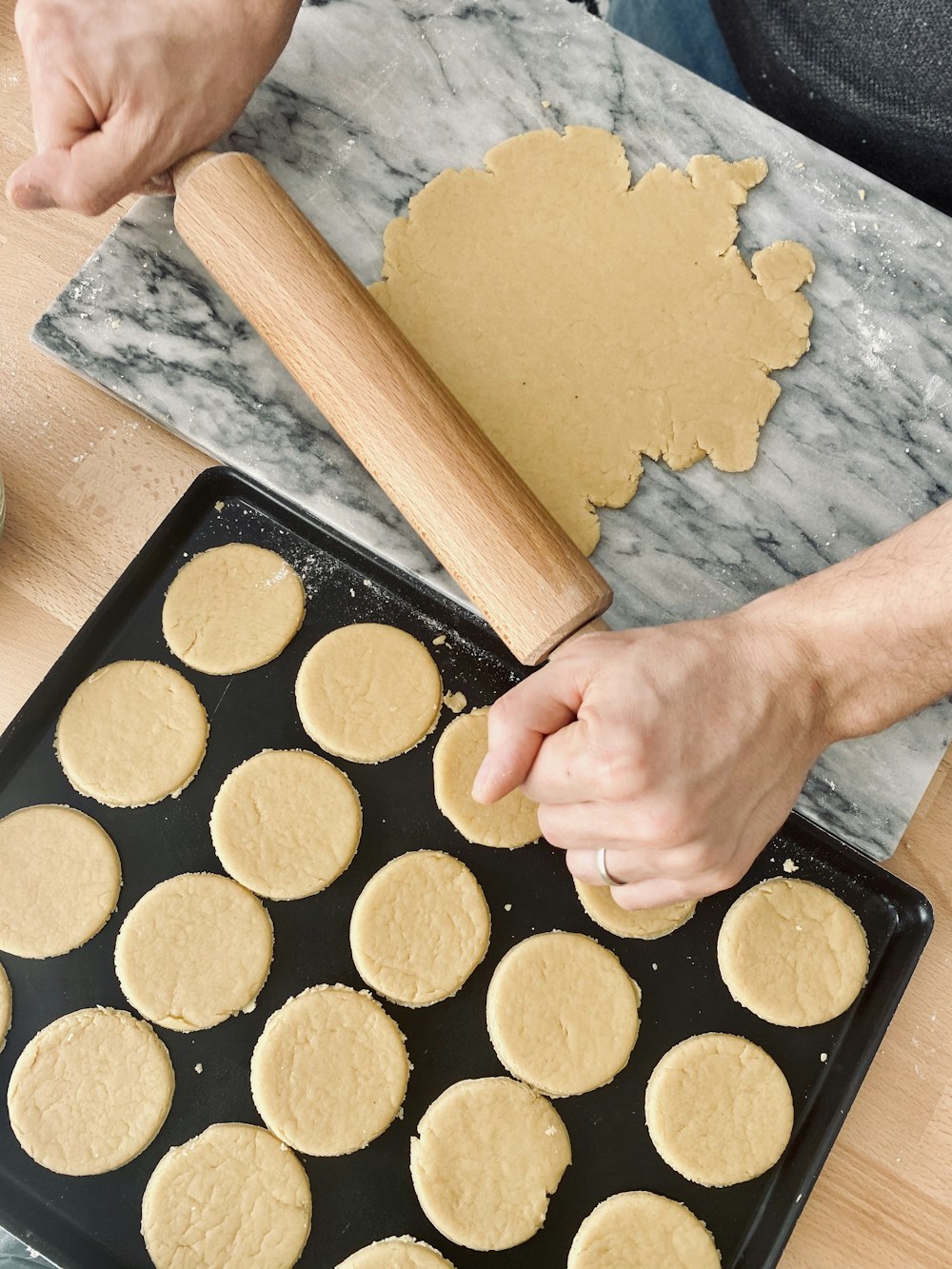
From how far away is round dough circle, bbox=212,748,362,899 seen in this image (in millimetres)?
1240

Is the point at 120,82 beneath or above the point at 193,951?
above

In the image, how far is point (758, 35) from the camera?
1.40 metres

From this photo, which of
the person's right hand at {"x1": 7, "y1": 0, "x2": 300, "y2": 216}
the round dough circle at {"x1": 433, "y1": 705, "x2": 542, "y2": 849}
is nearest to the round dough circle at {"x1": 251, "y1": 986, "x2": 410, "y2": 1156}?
the round dough circle at {"x1": 433, "y1": 705, "x2": 542, "y2": 849}

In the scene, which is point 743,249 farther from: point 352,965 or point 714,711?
point 352,965

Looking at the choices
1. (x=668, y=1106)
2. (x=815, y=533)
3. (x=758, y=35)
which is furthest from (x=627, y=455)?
(x=668, y=1106)

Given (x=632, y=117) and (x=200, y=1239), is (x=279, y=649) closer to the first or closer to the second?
(x=200, y=1239)

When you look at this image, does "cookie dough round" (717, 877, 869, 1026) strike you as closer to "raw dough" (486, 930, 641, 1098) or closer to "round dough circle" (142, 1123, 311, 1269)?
"raw dough" (486, 930, 641, 1098)

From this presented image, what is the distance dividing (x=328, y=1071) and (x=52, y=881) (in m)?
0.40

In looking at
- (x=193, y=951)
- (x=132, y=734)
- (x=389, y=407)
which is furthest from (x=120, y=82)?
(x=193, y=951)

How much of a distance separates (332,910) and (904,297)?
114 cm

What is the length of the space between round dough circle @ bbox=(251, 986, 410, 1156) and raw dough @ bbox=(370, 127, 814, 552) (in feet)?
2.11

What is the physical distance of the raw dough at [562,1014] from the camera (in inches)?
47.1

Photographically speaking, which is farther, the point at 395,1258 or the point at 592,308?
the point at 592,308

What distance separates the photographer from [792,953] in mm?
1246
